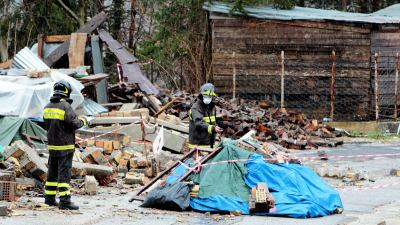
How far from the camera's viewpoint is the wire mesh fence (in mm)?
27266

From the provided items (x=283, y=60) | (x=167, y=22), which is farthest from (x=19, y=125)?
(x=167, y=22)

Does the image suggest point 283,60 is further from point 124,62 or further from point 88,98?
point 88,98

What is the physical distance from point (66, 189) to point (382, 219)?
14.0ft

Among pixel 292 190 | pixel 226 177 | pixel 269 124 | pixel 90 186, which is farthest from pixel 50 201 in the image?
pixel 269 124

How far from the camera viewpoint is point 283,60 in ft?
84.1

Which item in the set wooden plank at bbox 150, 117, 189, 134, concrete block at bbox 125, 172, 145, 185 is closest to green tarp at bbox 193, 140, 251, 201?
concrete block at bbox 125, 172, 145, 185

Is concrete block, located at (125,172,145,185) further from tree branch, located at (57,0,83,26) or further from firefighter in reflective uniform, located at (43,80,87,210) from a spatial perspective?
tree branch, located at (57,0,83,26)

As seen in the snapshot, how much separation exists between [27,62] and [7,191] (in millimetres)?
11302

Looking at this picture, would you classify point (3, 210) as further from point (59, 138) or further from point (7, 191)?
point (59, 138)

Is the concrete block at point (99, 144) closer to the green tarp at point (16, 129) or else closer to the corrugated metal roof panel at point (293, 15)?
the green tarp at point (16, 129)

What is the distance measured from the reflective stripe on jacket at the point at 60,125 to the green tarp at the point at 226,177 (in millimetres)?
1864

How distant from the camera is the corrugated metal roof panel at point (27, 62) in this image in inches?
869

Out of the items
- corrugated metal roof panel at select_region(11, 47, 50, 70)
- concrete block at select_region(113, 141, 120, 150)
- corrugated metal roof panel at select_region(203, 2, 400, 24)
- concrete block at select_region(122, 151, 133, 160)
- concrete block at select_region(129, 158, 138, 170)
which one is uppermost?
corrugated metal roof panel at select_region(203, 2, 400, 24)

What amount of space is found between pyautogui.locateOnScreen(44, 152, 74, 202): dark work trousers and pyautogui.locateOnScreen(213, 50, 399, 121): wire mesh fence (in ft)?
52.4
